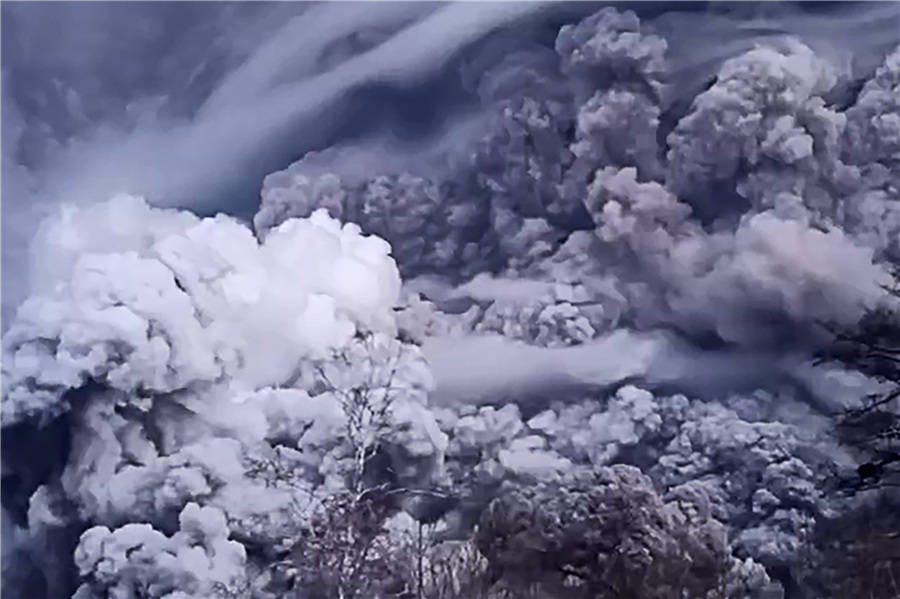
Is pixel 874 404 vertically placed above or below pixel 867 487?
above

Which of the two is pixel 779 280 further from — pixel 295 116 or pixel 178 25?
pixel 178 25

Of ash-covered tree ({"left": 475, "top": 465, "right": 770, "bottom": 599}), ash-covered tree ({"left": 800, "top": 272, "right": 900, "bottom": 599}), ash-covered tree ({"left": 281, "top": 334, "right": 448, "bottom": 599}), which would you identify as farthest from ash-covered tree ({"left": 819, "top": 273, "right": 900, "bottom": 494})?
ash-covered tree ({"left": 281, "top": 334, "right": 448, "bottom": 599})

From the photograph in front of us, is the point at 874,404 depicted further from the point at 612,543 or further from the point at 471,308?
the point at 471,308

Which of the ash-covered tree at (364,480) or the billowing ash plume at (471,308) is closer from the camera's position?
the ash-covered tree at (364,480)

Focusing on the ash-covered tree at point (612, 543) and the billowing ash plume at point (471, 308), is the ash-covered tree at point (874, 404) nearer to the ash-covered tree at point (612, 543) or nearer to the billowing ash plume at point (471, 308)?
the billowing ash plume at point (471, 308)

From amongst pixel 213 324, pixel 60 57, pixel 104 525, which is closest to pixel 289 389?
pixel 213 324

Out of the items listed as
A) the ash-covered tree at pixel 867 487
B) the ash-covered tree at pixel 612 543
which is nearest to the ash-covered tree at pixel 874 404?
the ash-covered tree at pixel 867 487

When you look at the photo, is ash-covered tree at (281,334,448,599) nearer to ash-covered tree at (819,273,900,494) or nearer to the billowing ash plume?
the billowing ash plume

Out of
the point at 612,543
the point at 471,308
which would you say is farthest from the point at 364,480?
the point at 612,543
